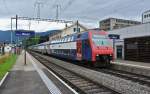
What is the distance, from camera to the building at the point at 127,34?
35.1 metres

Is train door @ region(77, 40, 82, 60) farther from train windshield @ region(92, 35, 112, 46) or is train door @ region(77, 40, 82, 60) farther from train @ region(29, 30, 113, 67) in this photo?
train windshield @ region(92, 35, 112, 46)

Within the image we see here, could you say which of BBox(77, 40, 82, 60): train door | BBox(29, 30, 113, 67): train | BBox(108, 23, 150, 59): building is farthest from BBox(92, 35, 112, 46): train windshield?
BBox(108, 23, 150, 59): building

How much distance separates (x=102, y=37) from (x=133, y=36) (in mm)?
11264

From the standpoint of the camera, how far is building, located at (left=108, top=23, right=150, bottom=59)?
35.1 meters

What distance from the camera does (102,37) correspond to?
90.3ft

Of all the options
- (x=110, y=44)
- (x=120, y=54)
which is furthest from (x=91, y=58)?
(x=120, y=54)

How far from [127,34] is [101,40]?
42.5ft

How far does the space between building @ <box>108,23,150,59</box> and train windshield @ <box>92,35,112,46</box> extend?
26.9ft

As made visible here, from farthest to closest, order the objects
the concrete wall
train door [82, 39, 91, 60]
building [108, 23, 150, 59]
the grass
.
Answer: building [108, 23, 150, 59], the concrete wall, train door [82, 39, 91, 60], the grass

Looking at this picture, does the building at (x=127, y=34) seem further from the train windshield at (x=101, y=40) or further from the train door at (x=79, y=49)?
the train door at (x=79, y=49)

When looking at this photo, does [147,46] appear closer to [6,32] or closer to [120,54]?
[120,54]

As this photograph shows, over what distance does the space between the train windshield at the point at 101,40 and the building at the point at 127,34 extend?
821 cm

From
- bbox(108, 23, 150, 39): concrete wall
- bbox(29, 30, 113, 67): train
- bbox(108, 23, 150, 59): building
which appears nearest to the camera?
bbox(29, 30, 113, 67): train

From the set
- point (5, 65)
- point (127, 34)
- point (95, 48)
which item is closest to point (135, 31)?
point (127, 34)
